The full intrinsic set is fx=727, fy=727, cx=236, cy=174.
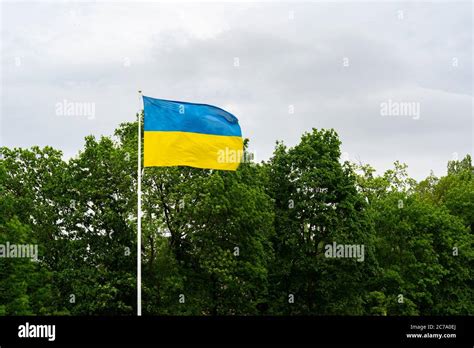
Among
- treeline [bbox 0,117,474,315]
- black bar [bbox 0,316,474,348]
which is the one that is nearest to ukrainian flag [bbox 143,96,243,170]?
black bar [bbox 0,316,474,348]

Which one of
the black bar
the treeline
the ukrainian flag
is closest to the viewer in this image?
the black bar

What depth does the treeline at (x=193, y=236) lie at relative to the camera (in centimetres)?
4119

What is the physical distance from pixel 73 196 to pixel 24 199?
282cm

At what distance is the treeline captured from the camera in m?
41.2

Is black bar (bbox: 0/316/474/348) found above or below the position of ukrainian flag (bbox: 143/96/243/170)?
below

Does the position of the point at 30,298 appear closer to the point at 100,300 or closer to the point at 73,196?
the point at 100,300

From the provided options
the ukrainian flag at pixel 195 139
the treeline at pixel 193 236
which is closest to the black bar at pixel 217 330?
the ukrainian flag at pixel 195 139

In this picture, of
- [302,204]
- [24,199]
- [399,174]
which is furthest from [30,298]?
[399,174]

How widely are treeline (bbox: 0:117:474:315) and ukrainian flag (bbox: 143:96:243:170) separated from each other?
13669 mm

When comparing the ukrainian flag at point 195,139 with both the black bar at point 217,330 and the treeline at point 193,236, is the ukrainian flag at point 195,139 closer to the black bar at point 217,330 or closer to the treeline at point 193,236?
the black bar at point 217,330

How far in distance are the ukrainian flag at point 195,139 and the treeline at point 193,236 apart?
13669 millimetres

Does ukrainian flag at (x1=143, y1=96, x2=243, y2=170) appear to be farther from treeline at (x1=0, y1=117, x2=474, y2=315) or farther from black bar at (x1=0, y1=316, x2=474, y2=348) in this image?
treeline at (x1=0, y1=117, x2=474, y2=315)

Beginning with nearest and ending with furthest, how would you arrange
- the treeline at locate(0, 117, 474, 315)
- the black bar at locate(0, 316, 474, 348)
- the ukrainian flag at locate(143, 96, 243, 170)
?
1. the black bar at locate(0, 316, 474, 348)
2. the ukrainian flag at locate(143, 96, 243, 170)
3. the treeline at locate(0, 117, 474, 315)

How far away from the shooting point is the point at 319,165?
4753cm
